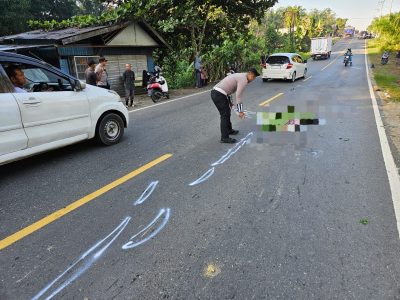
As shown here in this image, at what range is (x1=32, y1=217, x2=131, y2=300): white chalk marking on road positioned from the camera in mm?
2584

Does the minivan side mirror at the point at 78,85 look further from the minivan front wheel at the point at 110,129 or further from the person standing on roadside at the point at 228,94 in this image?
the person standing on roadside at the point at 228,94

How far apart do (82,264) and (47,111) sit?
10.2 feet

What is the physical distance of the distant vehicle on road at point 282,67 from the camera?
Result: 706 inches

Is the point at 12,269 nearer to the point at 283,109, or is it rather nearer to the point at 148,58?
the point at 283,109

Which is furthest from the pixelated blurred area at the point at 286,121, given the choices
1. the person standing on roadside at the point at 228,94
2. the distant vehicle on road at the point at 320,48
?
the distant vehicle on road at the point at 320,48

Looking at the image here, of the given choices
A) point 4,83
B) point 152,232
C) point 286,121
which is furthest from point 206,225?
point 286,121

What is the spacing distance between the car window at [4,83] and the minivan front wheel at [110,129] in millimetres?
1796

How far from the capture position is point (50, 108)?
5090mm

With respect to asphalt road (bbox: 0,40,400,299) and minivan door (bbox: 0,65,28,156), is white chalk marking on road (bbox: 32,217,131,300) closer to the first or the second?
asphalt road (bbox: 0,40,400,299)

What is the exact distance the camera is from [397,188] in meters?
4.29

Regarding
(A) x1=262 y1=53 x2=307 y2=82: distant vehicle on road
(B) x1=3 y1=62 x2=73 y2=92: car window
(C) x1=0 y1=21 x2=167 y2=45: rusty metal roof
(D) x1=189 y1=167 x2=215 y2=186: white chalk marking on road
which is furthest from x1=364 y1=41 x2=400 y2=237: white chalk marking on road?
(C) x1=0 y1=21 x2=167 y2=45: rusty metal roof

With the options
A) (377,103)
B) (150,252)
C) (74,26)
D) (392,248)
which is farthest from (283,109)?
(74,26)

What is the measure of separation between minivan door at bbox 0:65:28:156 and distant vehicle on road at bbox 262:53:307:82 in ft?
52.1

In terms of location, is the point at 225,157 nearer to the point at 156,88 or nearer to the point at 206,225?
the point at 206,225
